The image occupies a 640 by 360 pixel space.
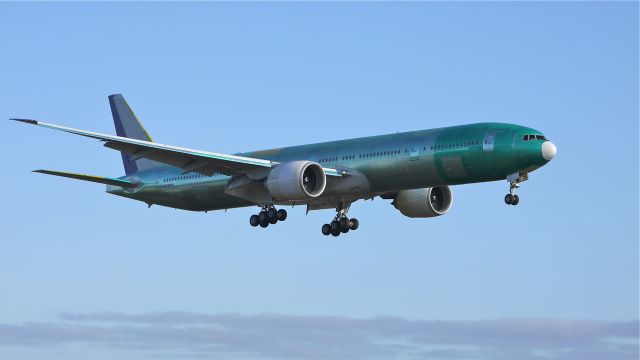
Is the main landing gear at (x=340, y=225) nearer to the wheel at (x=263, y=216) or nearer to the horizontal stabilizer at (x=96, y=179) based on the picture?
the wheel at (x=263, y=216)

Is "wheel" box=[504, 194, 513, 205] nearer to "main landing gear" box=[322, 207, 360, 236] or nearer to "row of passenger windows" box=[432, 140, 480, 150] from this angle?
"row of passenger windows" box=[432, 140, 480, 150]

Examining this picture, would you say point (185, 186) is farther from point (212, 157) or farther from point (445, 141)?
point (445, 141)

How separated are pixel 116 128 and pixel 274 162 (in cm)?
1648

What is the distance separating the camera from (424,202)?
241 ft

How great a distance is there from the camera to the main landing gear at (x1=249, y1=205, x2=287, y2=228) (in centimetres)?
7094

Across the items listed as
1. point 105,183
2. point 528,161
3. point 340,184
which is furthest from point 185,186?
point 528,161

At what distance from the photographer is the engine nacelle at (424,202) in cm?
7350

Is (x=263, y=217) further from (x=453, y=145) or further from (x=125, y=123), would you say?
(x=125, y=123)

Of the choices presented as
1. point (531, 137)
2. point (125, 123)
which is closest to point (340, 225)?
point (531, 137)

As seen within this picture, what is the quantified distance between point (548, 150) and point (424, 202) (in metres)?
12.0

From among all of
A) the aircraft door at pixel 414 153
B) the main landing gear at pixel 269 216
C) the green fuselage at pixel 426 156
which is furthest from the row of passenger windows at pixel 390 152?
the main landing gear at pixel 269 216

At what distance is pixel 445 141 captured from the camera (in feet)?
212

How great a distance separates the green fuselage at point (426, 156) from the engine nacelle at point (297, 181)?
1.32 metres

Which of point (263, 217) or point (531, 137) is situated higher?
point (531, 137)
